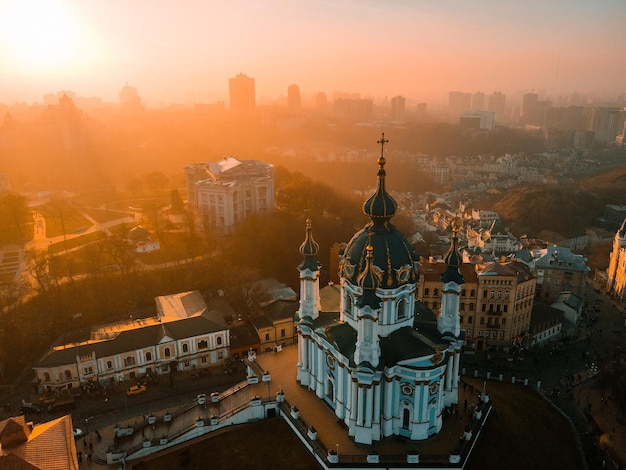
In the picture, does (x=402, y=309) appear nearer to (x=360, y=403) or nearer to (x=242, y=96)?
(x=360, y=403)

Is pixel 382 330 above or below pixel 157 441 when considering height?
above

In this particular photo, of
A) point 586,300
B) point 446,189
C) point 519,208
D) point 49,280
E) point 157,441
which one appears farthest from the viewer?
point 446,189

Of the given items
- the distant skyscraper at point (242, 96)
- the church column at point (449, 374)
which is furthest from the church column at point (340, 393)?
the distant skyscraper at point (242, 96)

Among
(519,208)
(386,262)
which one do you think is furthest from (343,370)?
Answer: (519,208)

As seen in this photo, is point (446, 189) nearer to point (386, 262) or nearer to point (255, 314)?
point (255, 314)

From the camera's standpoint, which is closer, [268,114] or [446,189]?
[446,189]

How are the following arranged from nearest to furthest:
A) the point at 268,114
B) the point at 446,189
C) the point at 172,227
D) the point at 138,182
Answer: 1. the point at 172,227
2. the point at 138,182
3. the point at 446,189
4. the point at 268,114
